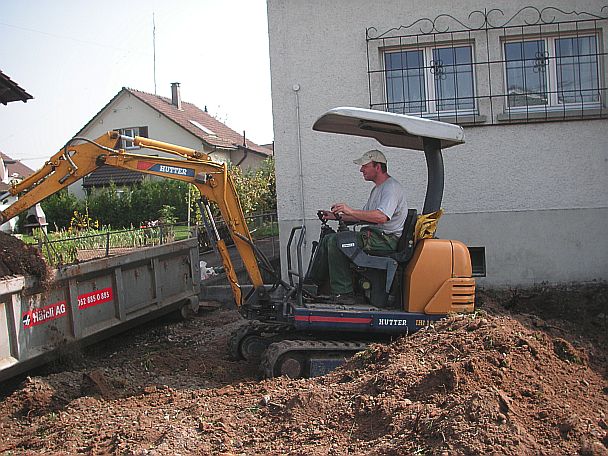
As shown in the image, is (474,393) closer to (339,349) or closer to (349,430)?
(349,430)

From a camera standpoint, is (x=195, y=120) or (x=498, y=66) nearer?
(x=498, y=66)

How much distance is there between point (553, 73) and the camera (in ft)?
32.4

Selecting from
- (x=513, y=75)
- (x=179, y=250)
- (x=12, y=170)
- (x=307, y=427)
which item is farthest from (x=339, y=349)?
(x=12, y=170)

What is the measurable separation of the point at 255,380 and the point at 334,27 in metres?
5.26

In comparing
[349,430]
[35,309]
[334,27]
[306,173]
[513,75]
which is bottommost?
[349,430]

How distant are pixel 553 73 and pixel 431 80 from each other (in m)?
1.61

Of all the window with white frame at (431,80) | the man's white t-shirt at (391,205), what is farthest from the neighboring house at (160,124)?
the man's white t-shirt at (391,205)

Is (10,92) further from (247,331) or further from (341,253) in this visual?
(341,253)

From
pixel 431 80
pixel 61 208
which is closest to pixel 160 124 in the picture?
pixel 61 208

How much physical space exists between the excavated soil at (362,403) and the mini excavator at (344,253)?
0.34 meters

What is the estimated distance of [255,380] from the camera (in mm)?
6723

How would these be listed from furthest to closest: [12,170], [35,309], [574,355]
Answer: [12,170], [35,309], [574,355]

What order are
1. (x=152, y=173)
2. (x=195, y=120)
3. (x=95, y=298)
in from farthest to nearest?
(x=195, y=120), (x=95, y=298), (x=152, y=173)

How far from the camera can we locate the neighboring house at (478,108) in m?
9.76
